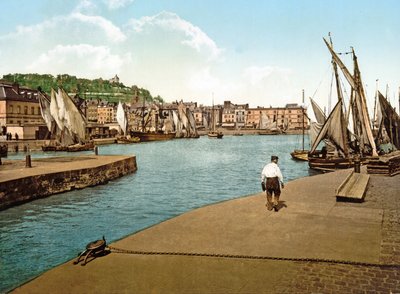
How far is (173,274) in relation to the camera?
747 cm

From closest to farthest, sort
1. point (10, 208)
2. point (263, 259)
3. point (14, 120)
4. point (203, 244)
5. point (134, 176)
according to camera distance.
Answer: point (263, 259) < point (203, 244) < point (10, 208) < point (134, 176) < point (14, 120)

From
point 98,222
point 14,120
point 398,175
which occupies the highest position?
point 14,120

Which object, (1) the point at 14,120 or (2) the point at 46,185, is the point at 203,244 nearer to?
(2) the point at 46,185

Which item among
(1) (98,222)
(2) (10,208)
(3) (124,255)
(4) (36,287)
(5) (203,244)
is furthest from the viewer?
(2) (10,208)

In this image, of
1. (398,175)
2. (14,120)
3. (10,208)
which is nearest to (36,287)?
(10,208)

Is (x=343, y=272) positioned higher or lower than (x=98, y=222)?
higher

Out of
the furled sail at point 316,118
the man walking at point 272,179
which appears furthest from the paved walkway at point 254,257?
the furled sail at point 316,118

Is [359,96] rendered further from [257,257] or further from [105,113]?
[105,113]

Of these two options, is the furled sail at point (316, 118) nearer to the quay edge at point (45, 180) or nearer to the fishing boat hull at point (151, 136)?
the quay edge at point (45, 180)

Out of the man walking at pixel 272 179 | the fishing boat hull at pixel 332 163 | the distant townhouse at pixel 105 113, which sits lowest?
the fishing boat hull at pixel 332 163

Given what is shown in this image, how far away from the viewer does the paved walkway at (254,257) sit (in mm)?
6902

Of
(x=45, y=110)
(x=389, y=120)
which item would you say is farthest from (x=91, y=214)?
(x=45, y=110)

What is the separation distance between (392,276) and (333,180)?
1458 centimetres

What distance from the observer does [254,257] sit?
Result: 8242mm
